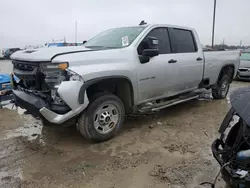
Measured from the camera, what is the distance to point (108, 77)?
12.5 feet

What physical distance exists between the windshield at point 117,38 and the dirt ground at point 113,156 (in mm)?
1630

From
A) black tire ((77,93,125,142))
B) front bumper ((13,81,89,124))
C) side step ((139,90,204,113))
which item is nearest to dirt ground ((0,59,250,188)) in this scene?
black tire ((77,93,125,142))

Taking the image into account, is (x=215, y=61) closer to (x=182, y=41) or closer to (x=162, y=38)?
(x=182, y=41)

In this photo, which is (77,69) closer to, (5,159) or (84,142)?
(84,142)

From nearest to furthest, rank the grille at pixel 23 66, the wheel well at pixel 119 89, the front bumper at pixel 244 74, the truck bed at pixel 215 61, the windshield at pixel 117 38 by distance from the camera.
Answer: the grille at pixel 23 66
the wheel well at pixel 119 89
the windshield at pixel 117 38
the truck bed at pixel 215 61
the front bumper at pixel 244 74

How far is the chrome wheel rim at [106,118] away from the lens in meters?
3.86

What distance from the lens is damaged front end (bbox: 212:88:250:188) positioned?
209cm

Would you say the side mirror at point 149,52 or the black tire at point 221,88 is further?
the black tire at point 221,88

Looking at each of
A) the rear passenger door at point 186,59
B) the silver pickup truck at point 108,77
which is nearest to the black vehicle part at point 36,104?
the silver pickup truck at point 108,77

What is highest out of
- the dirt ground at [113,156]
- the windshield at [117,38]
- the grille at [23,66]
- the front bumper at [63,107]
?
the windshield at [117,38]

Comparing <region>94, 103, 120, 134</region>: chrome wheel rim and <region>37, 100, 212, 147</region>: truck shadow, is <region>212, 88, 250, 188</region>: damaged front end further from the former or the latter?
<region>37, 100, 212, 147</region>: truck shadow

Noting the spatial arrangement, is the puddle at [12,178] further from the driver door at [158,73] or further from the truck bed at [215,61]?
the truck bed at [215,61]

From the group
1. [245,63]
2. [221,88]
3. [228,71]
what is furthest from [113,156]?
[245,63]

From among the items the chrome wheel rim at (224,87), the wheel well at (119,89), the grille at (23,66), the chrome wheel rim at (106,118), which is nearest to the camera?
the grille at (23,66)
